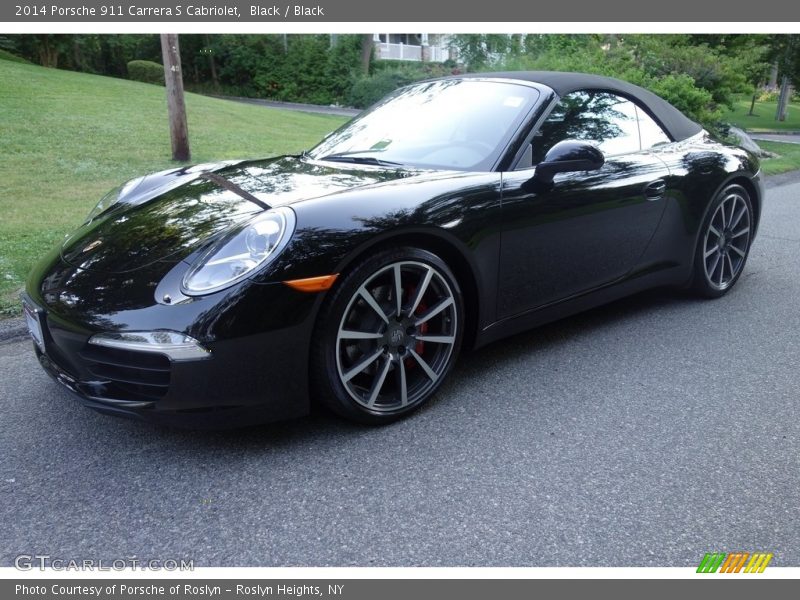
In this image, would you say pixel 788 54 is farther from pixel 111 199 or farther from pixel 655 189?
pixel 111 199

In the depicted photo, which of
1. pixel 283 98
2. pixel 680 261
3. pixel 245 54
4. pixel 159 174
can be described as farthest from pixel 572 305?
pixel 245 54

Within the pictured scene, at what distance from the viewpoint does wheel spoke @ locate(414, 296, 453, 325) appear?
2.93 m

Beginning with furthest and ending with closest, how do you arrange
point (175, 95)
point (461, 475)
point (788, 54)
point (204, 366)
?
point (788, 54), point (175, 95), point (461, 475), point (204, 366)

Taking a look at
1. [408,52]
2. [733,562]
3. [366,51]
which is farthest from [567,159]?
[408,52]

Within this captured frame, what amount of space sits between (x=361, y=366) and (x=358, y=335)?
0.40 ft

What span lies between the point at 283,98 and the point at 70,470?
3347 centimetres

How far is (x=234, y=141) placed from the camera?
40.7 ft

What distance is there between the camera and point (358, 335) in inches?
108

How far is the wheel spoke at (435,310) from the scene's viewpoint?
115 inches

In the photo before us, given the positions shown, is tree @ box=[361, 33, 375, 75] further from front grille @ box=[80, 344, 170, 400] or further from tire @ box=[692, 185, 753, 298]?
front grille @ box=[80, 344, 170, 400]

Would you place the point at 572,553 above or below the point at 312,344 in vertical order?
below

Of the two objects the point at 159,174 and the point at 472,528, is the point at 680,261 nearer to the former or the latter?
the point at 472,528

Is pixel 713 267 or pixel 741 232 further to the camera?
pixel 741 232

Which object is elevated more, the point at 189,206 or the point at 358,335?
the point at 189,206
